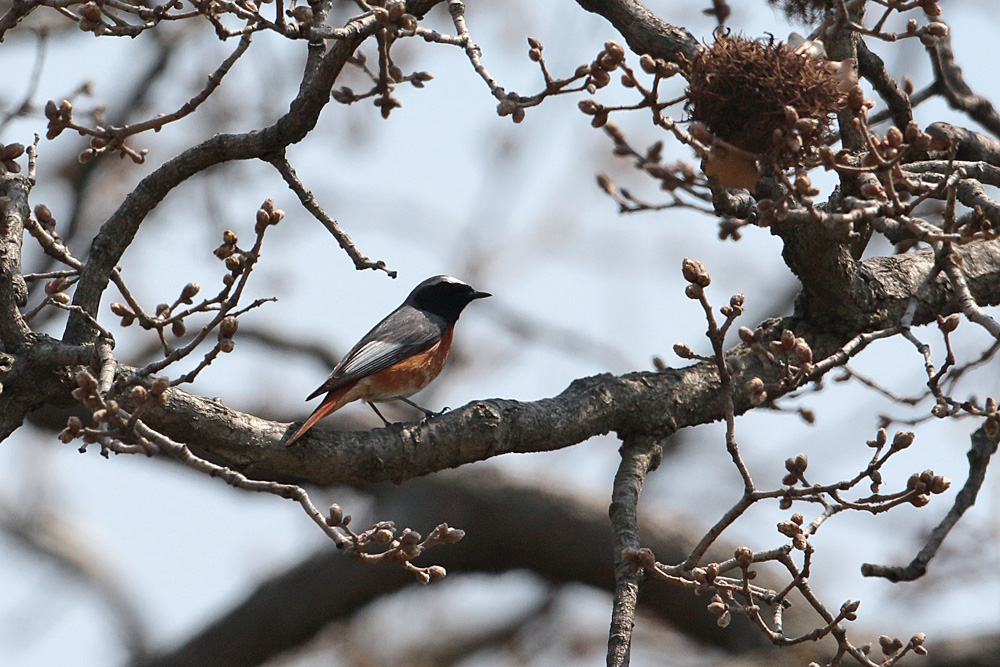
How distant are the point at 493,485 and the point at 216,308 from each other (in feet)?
14.5

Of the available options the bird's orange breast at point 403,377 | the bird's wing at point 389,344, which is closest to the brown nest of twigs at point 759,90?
the bird's wing at point 389,344

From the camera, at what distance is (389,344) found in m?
5.10

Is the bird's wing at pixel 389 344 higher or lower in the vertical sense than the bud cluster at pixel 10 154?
higher

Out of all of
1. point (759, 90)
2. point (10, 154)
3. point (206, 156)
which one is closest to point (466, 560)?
point (206, 156)

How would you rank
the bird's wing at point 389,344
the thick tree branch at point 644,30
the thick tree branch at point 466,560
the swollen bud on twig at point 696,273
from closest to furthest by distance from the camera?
1. the swollen bud on twig at point 696,273
2. the thick tree branch at point 644,30
3. the bird's wing at point 389,344
4. the thick tree branch at point 466,560

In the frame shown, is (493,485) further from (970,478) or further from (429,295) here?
(970,478)

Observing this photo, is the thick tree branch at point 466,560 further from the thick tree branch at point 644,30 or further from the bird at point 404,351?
the thick tree branch at point 644,30

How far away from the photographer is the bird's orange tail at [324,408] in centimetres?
340

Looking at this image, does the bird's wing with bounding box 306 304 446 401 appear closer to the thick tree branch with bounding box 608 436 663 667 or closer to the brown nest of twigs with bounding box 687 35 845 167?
the thick tree branch with bounding box 608 436 663 667

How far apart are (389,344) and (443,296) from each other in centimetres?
98

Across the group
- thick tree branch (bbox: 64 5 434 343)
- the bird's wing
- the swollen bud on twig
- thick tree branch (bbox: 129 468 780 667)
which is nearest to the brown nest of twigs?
the swollen bud on twig

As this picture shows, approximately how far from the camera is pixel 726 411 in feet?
8.97

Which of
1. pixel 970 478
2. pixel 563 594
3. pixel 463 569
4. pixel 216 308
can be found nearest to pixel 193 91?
pixel 463 569

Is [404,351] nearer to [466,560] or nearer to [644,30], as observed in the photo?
[644,30]
